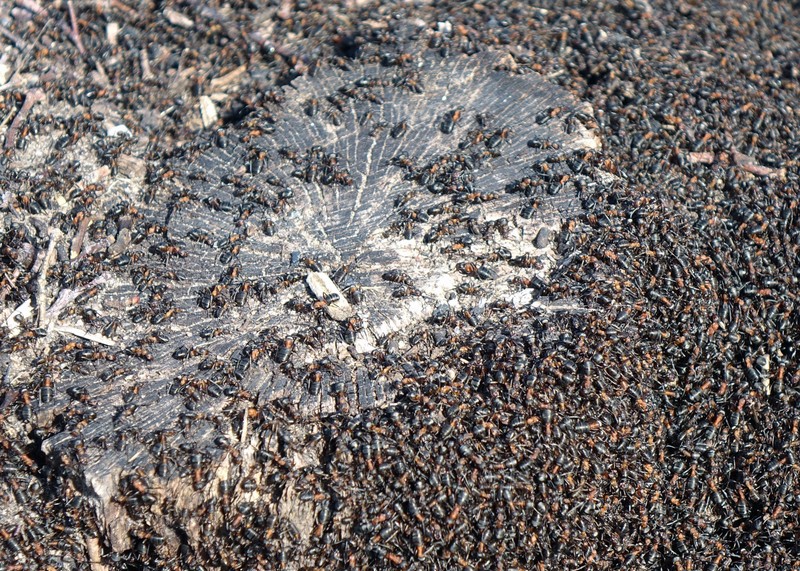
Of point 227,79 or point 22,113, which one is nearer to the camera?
point 22,113

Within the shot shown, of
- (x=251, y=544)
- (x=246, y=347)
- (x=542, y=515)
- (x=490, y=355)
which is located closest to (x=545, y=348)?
(x=490, y=355)

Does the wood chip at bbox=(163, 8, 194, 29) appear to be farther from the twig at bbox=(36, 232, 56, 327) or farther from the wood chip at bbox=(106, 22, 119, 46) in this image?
the twig at bbox=(36, 232, 56, 327)

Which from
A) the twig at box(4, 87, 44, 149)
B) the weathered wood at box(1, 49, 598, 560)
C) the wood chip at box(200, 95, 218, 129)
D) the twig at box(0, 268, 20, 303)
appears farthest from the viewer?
the wood chip at box(200, 95, 218, 129)

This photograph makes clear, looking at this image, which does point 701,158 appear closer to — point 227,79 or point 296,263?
point 296,263

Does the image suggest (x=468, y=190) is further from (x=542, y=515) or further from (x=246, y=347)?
(x=542, y=515)

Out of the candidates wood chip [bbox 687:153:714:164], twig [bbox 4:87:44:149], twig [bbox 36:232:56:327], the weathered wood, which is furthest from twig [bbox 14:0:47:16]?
wood chip [bbox 687:153:714:164]

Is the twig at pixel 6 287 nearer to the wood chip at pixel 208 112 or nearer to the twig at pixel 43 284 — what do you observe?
the twig at pixel 43 284

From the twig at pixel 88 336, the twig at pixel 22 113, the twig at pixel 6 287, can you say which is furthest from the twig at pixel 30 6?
the twig at pixel 88 336

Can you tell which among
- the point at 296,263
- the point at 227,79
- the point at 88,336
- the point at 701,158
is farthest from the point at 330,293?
the point at 701,158
